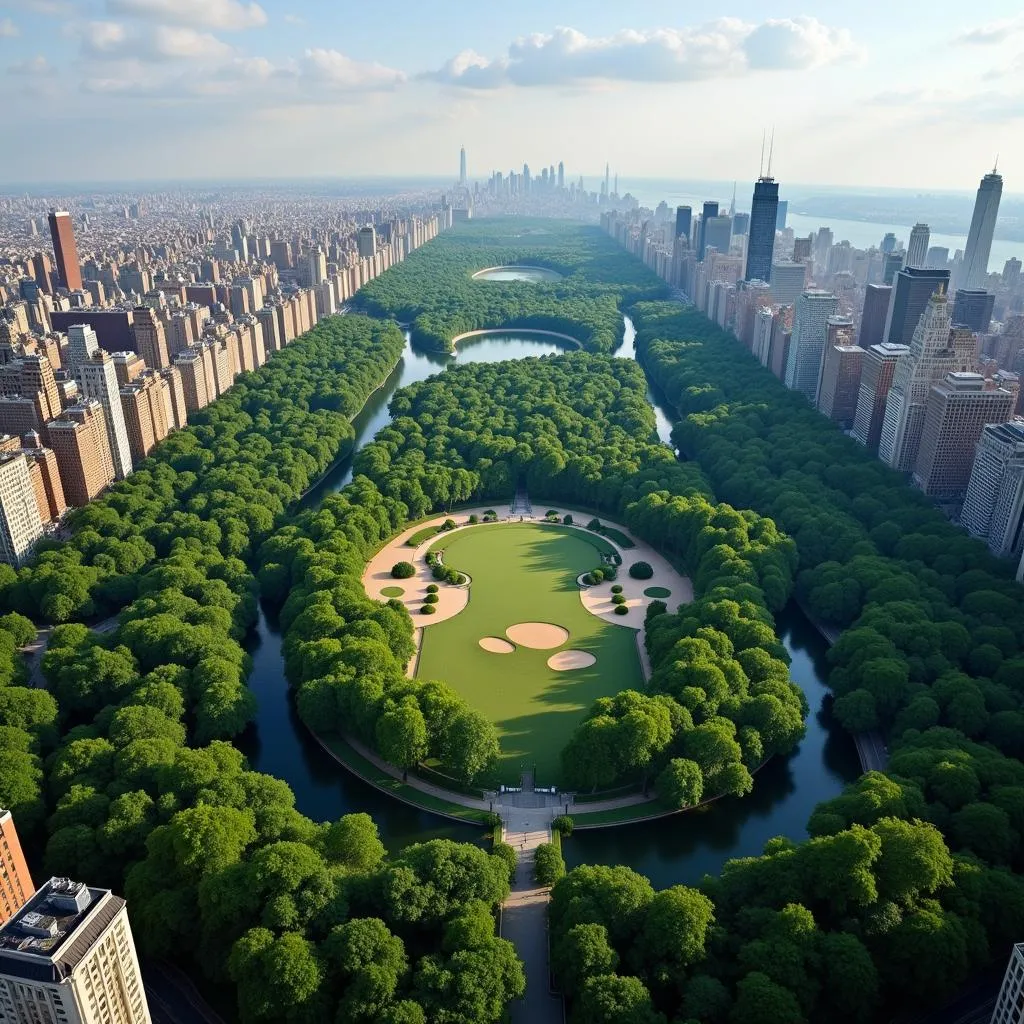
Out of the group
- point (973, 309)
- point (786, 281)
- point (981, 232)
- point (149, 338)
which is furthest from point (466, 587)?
point (981, 232)

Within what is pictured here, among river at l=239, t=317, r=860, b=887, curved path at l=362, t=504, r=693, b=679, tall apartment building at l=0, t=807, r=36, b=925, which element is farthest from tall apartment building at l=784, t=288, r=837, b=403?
tall apartment building at l=0, t=807, r=36, b=925

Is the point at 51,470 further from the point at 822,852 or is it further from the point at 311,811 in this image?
the point at 822,852

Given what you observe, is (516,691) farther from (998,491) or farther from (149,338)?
(149,338)

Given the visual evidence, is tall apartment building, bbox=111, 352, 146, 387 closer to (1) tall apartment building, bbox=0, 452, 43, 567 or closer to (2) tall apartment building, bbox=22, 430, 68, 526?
(2) tall apartment building, bbox=22, 430, 68, 526

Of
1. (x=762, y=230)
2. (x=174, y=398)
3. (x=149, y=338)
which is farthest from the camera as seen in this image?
(x=762, y=230)

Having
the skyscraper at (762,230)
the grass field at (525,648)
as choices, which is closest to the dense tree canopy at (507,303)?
the skyscraper at (762,230)

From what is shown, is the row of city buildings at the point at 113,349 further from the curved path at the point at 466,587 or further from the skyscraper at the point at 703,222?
the skyscraper at the point at 703,222
